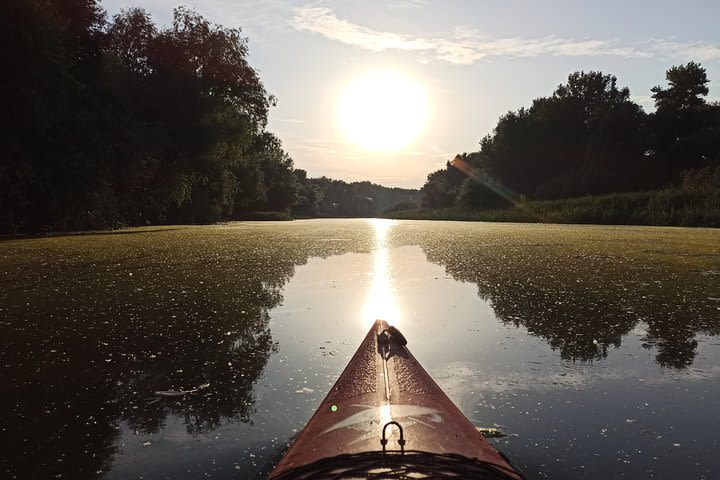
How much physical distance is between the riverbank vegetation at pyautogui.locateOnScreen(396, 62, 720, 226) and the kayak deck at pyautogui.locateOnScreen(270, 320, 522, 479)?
719 inches

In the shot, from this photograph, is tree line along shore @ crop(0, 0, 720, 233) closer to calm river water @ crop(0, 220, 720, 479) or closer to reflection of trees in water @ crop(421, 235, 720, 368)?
calm river water @ crop(0, 220, 720, 479)

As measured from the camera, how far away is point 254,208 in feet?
140

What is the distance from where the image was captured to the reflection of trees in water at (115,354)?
2.17m

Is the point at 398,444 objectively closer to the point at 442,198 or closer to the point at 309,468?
the point at 309,468

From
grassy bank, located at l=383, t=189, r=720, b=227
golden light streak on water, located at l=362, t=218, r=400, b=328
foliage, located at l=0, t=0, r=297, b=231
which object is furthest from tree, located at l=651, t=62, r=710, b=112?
golden light streak on water, located at l=362, t=218, r=400, b=328

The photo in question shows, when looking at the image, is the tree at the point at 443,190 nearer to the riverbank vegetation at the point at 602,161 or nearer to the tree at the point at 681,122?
the riverbank vegetation at the point at 602,161

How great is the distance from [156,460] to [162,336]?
1953mm

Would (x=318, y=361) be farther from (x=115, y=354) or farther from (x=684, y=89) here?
(x=684, y=89)

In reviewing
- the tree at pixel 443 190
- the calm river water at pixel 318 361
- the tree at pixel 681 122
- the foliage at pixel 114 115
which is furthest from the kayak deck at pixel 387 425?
the tree at pixel 443 190

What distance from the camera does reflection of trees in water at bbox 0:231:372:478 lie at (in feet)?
7.13

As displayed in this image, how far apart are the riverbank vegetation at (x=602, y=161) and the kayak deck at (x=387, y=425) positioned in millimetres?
18254

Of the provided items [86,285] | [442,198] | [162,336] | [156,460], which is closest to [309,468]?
[156,460]

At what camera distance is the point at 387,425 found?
5.09 feet

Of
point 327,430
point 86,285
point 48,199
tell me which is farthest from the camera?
point 48,199
